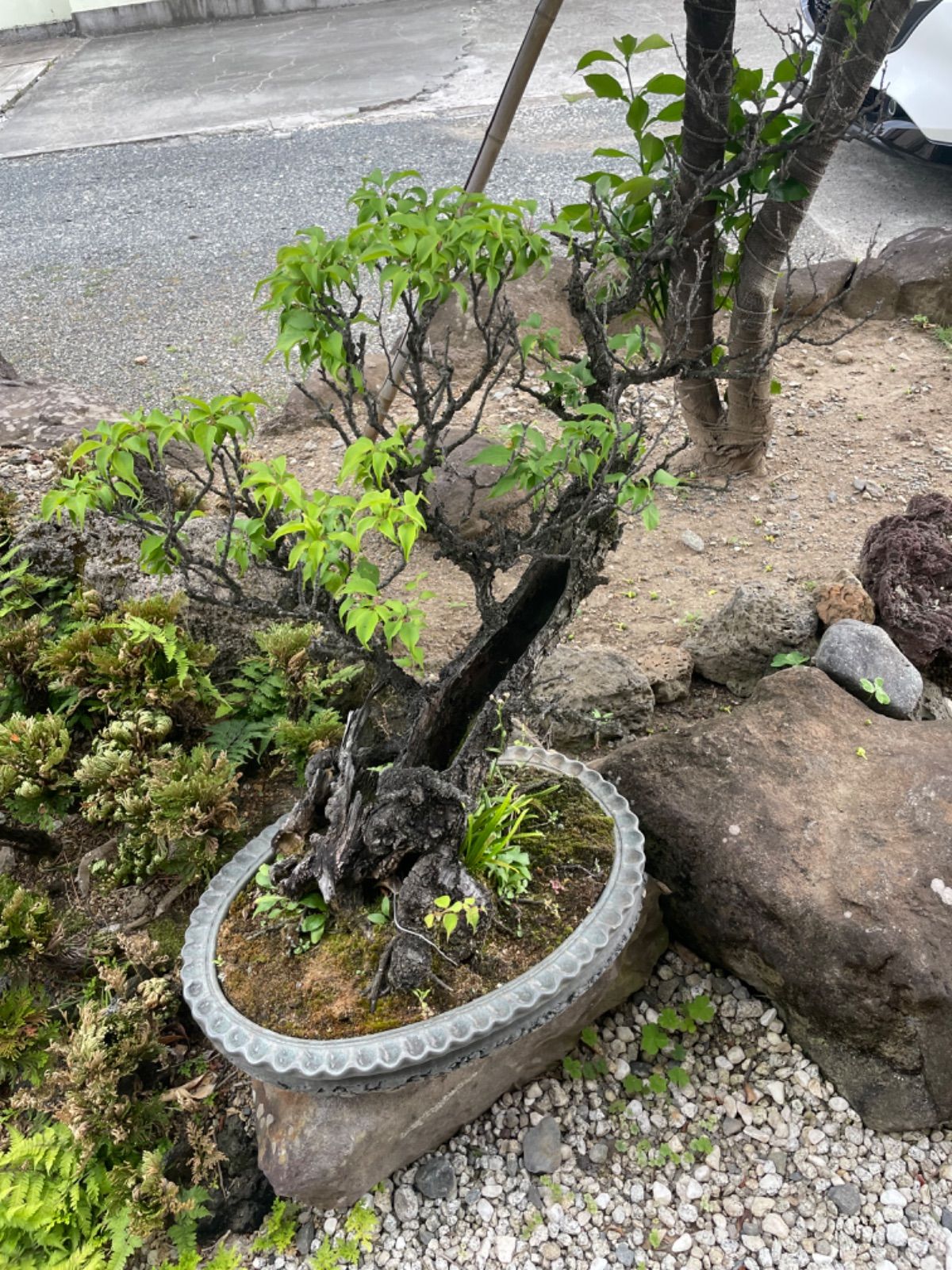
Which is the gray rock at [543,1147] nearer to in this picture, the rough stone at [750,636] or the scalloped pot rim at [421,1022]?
the scalloped pot rim at [421,1022]

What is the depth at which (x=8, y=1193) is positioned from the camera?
220 centimetres

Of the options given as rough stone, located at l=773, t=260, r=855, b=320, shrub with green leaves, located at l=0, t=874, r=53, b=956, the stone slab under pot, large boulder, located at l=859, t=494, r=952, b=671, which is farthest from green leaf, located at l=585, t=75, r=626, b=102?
shrub with green leaves, located at l=0, t=874, r=53, b=956

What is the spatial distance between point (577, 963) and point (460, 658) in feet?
2.76

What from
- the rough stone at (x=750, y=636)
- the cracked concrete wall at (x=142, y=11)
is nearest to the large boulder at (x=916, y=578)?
the rough stone at (x=750, y=636)

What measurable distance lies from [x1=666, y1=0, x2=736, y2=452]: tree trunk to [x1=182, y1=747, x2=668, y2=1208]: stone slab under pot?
1.57m

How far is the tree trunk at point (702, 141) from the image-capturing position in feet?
10.2

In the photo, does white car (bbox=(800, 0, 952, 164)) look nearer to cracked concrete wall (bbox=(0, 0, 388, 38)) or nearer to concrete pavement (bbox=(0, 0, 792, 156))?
concrete pavement (bbox=(0, 0, 792, 156))

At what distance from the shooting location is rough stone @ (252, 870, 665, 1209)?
220 cm

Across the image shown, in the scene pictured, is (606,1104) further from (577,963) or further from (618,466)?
(618,466)

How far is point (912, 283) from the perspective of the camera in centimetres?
542

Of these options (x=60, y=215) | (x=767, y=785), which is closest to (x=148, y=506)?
(x=767, y=785)

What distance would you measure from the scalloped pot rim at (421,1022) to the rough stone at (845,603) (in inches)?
55.1

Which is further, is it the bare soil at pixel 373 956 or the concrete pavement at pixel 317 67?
the concrete pavement at pixel 317 67

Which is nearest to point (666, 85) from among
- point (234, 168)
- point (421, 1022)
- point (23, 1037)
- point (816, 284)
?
point (421, 1022)
